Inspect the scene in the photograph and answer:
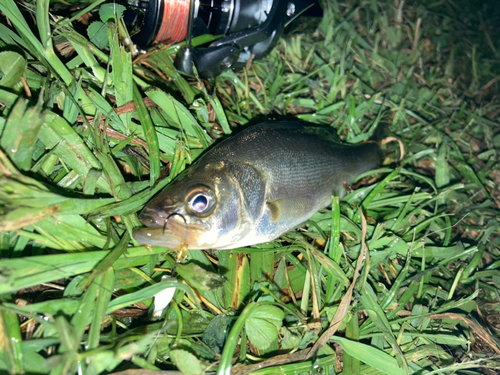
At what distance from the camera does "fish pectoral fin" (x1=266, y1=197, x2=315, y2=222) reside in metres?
2.39

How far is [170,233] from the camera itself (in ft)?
6.70

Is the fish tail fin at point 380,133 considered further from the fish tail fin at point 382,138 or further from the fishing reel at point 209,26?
the fishing reel at point 209,26

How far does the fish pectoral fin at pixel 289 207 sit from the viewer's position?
7.86 feet

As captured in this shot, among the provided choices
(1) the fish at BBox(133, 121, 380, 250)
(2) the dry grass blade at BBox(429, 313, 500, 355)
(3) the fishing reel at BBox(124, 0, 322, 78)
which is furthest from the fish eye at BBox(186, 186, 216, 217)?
(2) the dry grass blade at BBox(429, 313, 500, 355)

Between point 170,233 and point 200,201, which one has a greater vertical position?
point 200,201

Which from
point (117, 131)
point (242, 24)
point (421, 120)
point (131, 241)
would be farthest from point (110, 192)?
point (421, 120)

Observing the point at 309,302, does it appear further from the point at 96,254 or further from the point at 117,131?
the point at 117,131

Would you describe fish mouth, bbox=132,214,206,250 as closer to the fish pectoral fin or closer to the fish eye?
the fish eye

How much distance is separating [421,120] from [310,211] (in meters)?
2.23

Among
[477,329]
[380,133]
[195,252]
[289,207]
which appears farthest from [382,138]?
[195,252]

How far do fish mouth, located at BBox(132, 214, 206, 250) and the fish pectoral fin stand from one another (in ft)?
1.88

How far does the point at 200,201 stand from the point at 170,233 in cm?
26

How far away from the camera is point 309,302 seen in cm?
257

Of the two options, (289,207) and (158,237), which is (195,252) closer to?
(158,237)
